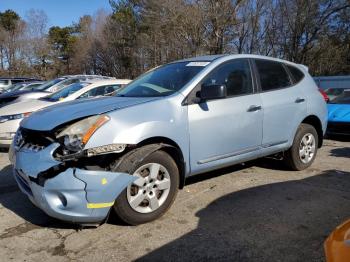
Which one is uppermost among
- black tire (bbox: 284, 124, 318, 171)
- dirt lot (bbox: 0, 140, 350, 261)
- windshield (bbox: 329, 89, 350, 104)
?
windshield (bbox: 329, 89, 350, 104)

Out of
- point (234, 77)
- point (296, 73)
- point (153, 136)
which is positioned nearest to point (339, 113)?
point (296, 73)

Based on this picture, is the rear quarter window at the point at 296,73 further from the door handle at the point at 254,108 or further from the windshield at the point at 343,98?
the windshield at the point at 343,98

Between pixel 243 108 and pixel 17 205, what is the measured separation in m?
2.84

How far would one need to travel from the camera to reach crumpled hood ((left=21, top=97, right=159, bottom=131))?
3.77 meters

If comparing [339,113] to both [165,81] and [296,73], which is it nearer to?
[296,73]

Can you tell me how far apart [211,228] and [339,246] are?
2004mm

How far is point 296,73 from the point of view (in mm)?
5844

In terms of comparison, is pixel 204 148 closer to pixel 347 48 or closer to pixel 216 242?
pixel 216 242

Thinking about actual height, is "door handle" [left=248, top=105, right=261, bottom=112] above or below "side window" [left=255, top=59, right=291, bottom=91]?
below

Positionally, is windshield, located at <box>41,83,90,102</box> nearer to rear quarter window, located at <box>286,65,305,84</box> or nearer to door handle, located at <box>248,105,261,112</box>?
rear quarter window, located at <box>286,65,305,84</box>

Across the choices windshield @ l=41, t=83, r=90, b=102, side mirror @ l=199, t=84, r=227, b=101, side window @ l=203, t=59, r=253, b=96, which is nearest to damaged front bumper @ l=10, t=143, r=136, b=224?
side mirror @ l=199, t=84, r=227, b=101

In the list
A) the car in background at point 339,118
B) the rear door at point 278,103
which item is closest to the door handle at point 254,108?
the rear door at point 278,103

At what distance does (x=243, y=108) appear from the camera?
189 inches

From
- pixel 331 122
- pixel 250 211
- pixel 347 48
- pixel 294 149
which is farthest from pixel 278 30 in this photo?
pixel 250 211
